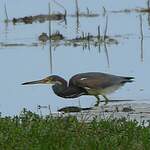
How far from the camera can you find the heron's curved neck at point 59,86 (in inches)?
477

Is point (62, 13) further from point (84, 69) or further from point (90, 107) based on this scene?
point (90, 107)

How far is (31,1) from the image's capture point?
27.4 meters

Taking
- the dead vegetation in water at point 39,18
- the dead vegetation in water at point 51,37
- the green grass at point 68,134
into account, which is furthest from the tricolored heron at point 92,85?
the dead vegetation in water at point 39,18

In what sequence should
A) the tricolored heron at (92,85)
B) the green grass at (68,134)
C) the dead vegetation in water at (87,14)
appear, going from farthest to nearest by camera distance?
the dead vegetation in water at (87,14), the tricolored heron at (92,85), the green grass at (68,134)

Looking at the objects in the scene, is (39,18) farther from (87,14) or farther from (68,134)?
(68,134)

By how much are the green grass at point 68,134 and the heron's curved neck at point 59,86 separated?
3.71m

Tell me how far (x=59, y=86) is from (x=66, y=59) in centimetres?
324

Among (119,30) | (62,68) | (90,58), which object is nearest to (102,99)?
(62,68)

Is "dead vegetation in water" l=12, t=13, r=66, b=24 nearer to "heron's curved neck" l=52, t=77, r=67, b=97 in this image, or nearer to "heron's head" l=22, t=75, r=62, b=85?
"heron's head" l=22, t=75, r=62, b=85

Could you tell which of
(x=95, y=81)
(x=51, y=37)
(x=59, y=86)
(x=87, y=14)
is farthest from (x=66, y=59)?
(x=87, y=14)

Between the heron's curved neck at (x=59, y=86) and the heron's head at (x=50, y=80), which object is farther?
the heron's head at (x=50, y=80)

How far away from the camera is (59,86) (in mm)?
12172

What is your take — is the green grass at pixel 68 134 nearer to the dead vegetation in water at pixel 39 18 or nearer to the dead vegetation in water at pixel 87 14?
the dead vegetation in water at pixel 39 18

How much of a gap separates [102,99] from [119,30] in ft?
25.3
